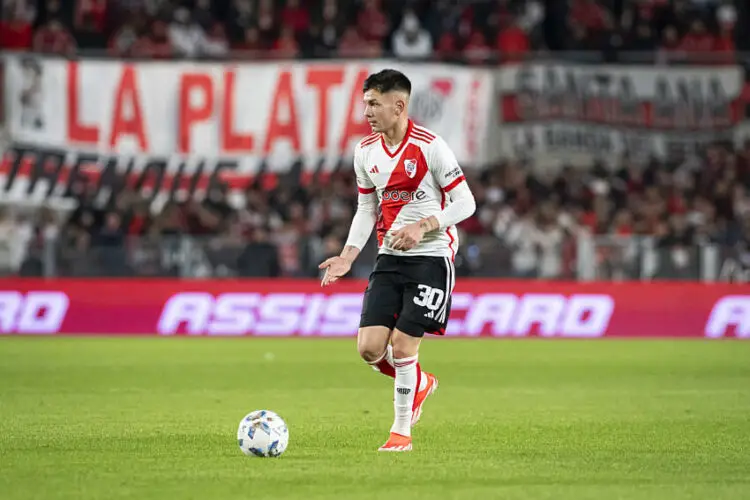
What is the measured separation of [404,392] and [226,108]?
14.1 m

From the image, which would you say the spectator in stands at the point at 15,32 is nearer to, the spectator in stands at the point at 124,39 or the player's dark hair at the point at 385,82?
the spectator in stands at the point at 124,39

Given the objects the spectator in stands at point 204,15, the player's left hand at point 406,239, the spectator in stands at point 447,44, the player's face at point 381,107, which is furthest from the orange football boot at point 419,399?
the spectator in stands at point 204,15

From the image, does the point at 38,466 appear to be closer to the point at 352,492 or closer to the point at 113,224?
the point at 352,492

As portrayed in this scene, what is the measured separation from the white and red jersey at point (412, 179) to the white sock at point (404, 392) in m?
0.73

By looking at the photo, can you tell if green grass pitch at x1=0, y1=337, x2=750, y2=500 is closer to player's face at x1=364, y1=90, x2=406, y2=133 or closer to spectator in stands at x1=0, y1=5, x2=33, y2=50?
player's face at x1=364, y1=90, x2=406, y2=133

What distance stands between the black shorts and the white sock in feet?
0.70

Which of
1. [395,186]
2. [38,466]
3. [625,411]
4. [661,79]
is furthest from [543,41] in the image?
[38,466]

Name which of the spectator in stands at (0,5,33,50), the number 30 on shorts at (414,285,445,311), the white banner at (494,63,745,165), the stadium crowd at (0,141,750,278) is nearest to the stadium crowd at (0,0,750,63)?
the spectator in stands at (0,5,33,50)

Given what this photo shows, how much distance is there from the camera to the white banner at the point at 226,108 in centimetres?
2195

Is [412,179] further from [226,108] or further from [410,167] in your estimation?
[226,108]

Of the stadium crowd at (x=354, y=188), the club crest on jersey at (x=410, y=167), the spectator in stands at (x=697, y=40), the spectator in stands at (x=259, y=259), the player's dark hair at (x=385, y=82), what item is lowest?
the spectator in stands at (x=259, y=259)

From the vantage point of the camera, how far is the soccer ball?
8.46m

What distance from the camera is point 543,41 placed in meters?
25.3

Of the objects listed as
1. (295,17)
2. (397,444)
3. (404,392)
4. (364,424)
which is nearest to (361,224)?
(404,392)
